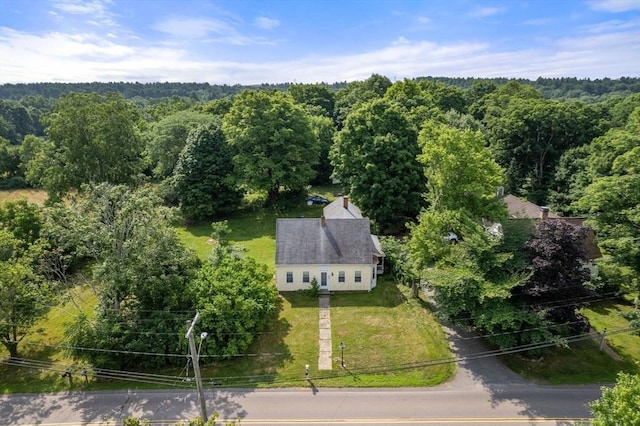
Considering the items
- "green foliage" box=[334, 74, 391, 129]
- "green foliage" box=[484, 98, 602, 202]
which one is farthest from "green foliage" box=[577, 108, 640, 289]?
"green foliage" box=[334, 74, 391, 129]

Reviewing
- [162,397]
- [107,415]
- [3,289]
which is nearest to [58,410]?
[107,415]

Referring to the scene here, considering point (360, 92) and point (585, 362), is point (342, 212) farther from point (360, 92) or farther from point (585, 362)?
point (360, 92)

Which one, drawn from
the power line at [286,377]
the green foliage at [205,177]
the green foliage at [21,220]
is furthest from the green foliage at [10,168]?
the power line at [286,377]


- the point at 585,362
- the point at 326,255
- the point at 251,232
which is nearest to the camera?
the point at 585,362

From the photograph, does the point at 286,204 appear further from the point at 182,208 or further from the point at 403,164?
the point at 403,164

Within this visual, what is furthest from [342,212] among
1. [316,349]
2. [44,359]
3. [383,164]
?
[44,359]

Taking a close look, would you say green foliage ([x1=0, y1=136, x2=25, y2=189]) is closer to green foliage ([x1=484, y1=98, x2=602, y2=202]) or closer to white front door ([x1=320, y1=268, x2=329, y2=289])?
white front door ([x1=320, y1=268, x2=329, y2=289])
